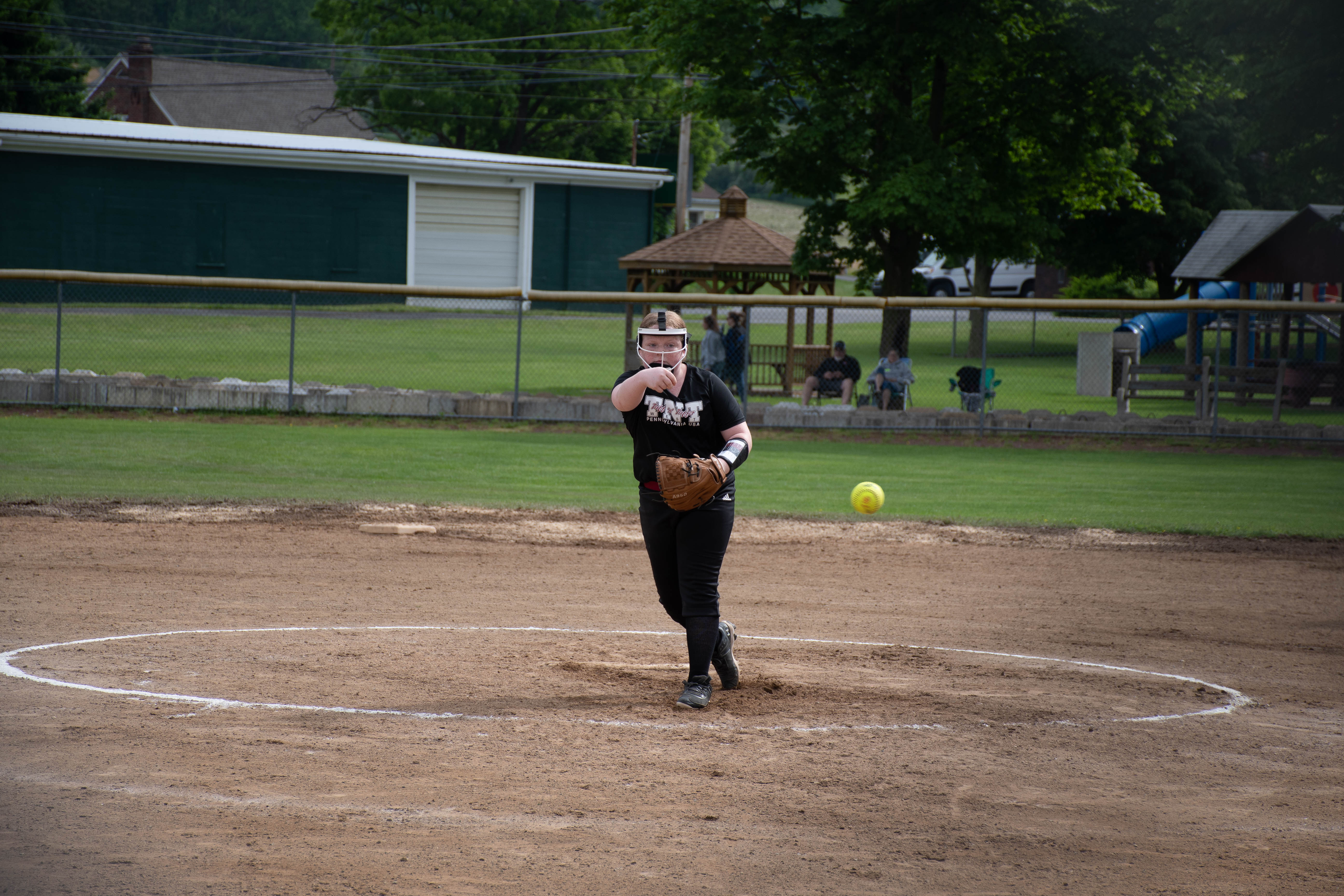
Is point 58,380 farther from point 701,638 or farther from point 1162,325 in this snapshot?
point 1162,325

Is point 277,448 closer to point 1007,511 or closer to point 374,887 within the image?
point 1007,511

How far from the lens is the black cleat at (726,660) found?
6.75 m

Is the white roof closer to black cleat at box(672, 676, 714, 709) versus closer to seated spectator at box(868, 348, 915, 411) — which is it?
seated spectator at box(868, 348, 915, 411)

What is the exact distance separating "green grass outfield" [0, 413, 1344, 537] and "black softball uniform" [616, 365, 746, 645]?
22.4ft

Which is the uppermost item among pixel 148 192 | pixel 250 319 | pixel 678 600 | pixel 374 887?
pixel 148 192

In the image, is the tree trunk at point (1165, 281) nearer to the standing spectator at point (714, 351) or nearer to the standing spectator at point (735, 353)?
the standing spectator at point (714, 351)

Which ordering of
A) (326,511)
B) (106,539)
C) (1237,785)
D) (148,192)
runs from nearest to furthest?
(1237,785) < (106,539) < (326,511) < (148,192)

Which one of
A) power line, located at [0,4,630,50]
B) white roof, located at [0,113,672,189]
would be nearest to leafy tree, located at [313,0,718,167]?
power line, located at [0,4,630,50]

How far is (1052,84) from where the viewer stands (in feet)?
75.3

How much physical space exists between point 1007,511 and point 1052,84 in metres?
12.5

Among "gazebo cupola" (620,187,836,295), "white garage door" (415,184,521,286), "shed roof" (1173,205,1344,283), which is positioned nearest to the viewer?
"gazebo cupola" (620,187,836,295)

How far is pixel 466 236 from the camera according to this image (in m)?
36.7

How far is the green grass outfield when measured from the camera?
1332 centimetres

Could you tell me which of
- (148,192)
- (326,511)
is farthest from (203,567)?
(148,192)
